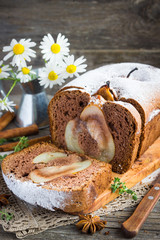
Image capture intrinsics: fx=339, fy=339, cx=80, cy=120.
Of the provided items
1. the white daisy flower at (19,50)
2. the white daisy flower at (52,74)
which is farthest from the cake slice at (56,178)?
the white daisy flower at (19,50)

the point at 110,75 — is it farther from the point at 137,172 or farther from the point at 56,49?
the point at 137,172

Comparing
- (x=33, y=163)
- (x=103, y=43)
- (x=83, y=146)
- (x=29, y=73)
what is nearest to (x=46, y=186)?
(x=33, y=163)

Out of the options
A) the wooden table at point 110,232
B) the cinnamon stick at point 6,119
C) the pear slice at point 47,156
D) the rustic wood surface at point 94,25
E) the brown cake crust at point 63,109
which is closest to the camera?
the wooden table at point 110,232

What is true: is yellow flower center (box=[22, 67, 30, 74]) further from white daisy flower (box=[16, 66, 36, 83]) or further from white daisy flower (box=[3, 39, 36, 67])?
white daisy flower (box=[3, 39, 36, 67])

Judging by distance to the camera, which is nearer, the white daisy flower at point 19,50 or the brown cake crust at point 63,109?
the brown cake crust at point 63,109

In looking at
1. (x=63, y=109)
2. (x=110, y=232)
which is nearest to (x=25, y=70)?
(x=63, y=109)

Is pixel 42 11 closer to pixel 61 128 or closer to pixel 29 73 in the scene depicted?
pixel 29 73

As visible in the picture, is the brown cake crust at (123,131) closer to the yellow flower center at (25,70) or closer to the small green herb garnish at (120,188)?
Result: the small green herb garnish at (120,188)

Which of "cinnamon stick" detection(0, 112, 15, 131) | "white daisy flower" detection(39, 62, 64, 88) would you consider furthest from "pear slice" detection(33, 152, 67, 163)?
"cinnamon stick" detection(0, 112, 15, 131)
